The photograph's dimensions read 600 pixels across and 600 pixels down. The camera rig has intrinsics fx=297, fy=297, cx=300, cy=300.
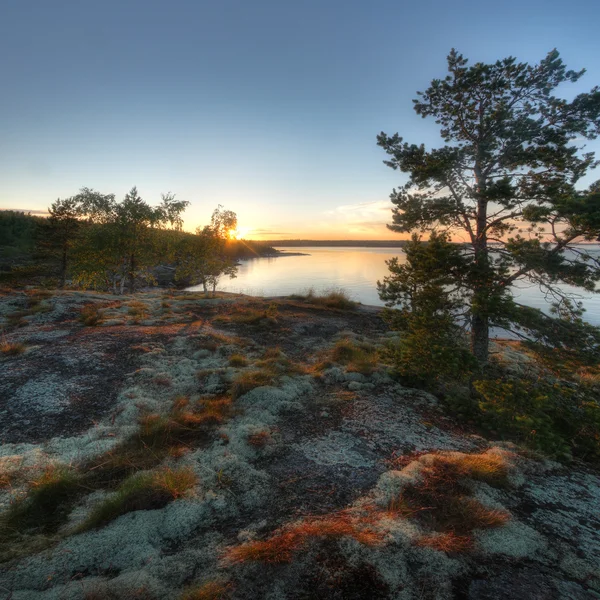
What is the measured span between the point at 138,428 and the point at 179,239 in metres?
26.4

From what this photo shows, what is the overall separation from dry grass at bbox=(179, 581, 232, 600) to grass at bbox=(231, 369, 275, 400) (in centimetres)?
517

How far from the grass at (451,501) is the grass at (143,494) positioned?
3.25 metres

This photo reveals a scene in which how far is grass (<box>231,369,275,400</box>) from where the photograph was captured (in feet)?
27.6

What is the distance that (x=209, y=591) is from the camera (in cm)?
299

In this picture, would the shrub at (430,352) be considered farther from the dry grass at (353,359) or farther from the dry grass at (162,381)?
the dry grass at (162,381)

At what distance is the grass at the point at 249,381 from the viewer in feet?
27.6

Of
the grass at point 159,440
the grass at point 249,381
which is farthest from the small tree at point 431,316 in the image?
the grass at point 159,440

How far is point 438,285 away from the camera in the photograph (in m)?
8.83

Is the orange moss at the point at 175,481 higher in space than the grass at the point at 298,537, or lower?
lower

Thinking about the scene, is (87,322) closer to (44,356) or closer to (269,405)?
(44,356)

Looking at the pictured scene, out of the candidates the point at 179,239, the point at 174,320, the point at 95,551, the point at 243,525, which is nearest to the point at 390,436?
the point at 243,525

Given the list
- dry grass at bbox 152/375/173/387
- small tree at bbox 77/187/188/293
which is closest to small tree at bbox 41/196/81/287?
small tree at bbox 77/187/188/293

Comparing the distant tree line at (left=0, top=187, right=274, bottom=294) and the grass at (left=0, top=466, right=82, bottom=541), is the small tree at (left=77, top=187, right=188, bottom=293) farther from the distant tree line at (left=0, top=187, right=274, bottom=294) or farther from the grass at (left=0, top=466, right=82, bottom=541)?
the grass at (left=0, top=466, right=82, bottom=541)

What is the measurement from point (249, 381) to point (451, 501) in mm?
5750
